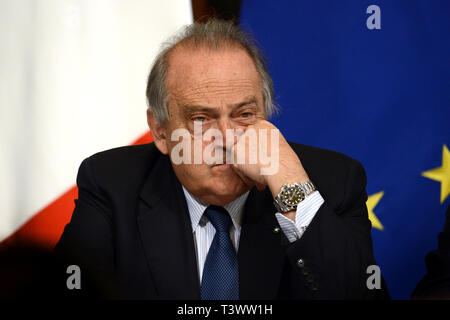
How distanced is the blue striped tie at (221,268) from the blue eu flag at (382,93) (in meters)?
1.03

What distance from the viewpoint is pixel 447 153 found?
283 cm

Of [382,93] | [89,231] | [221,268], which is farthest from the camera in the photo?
[382,93]

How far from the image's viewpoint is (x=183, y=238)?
1.95 m

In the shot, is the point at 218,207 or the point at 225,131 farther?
the point at 218,207

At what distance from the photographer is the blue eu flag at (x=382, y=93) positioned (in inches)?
111

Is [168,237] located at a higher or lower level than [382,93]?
lower

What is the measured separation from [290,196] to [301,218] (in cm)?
8

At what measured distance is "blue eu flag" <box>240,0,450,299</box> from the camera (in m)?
2.81

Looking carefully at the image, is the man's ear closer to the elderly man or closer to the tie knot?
the elderly man

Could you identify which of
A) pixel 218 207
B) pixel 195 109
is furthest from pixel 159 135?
pixel 218 207

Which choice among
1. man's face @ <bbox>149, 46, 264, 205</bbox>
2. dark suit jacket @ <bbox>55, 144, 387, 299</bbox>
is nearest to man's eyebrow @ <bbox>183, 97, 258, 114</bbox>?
man's face @ <bbox>149, 46, 264, 205</bbox>

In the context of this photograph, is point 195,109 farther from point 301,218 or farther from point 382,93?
point 382,93

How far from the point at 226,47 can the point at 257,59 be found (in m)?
0.15

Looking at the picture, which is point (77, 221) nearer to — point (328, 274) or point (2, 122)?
point (2, 122)
